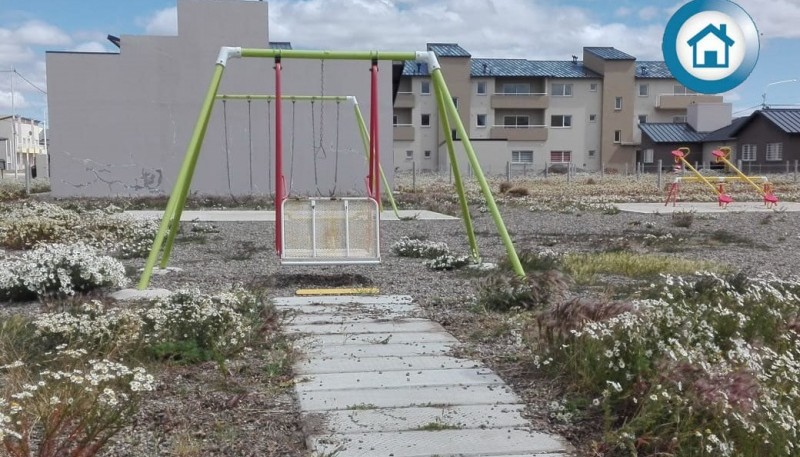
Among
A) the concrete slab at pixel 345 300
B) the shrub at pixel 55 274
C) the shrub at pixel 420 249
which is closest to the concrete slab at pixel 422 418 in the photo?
the concrete slab at pixel 345 300

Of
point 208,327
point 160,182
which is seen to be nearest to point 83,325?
point 208,327

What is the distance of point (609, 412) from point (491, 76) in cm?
6195

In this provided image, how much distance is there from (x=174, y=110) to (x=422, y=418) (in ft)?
75.7

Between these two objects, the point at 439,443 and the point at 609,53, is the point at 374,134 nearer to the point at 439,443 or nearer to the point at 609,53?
the point at 439,443

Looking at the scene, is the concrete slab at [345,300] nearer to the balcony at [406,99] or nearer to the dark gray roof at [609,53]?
the balcony at [406,99]

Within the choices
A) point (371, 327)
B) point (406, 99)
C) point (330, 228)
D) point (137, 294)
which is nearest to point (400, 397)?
point (371, 327)

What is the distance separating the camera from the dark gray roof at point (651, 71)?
6781cm

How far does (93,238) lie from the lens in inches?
452

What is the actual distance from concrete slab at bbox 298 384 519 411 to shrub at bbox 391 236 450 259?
5.44 m

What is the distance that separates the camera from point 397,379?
4.49 m

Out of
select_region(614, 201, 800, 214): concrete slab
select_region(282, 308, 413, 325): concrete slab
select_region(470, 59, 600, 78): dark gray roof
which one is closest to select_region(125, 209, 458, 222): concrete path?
select_region(614, 201, 800, 214): concrete slab

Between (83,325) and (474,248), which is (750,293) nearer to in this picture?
(83,325)

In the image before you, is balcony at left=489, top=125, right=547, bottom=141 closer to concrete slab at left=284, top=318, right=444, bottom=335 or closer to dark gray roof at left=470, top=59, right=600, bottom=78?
dark gray roof at left=470, top=59, right=600, bottom=78

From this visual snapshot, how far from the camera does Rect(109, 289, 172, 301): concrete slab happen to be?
22.4 feet
